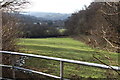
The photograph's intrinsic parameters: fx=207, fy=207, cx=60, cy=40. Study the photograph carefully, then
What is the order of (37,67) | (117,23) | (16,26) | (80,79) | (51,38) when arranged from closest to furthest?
(117,23), (80,79), (37,67), (16,26), (51,38)

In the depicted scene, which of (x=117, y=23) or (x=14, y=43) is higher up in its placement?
(x=117, y=23)

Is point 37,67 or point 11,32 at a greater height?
point 11,32

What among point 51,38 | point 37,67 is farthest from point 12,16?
point 51,38

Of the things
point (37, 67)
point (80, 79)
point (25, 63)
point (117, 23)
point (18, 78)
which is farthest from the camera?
point (25, 63)

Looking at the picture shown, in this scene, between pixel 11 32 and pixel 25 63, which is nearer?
pixel 25 63

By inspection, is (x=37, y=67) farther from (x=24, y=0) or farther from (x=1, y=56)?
(x=24, y=0)

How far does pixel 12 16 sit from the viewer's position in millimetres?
9625

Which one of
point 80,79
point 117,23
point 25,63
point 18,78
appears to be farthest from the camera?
point 25,63

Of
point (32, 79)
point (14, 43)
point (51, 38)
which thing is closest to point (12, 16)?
point (14, 43)

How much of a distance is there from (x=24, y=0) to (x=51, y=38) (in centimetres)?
3590

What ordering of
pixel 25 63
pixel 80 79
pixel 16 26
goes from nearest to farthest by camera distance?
pixel 80 79, pixel 25 63, pixel 16 26

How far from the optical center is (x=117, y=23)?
464 cm

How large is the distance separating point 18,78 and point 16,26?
16.0 ft

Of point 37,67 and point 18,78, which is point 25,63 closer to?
point 37,67
